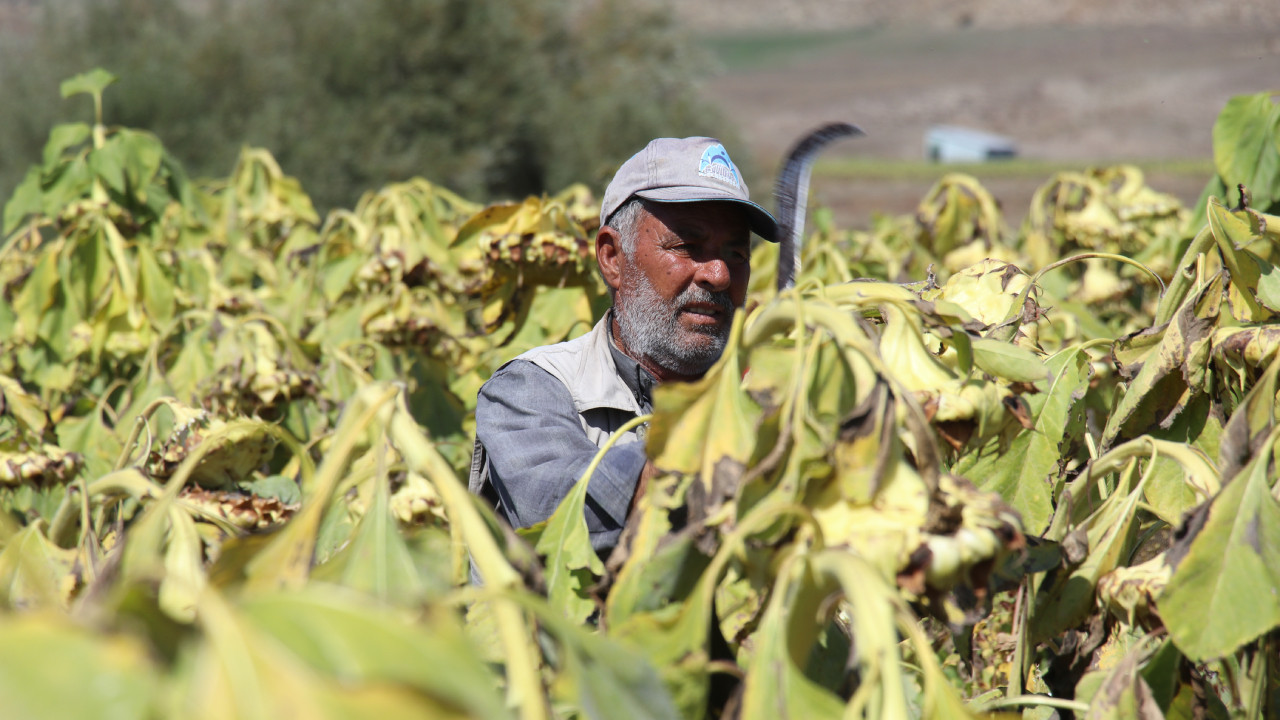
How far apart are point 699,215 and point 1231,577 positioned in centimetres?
132

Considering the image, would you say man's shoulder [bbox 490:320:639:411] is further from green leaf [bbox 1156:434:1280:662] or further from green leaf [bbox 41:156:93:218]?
green leaf [bbox 41:156:93:218]

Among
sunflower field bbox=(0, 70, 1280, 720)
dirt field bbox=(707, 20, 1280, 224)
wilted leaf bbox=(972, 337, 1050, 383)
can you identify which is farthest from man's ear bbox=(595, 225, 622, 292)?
dirt field bbox=(707, 20, 1280, 224)

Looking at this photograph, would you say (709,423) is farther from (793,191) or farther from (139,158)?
(139,158)

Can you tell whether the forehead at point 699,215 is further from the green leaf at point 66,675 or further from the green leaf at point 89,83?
the green leaf at point 89,83

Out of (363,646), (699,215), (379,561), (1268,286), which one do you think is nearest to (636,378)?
(699,215)

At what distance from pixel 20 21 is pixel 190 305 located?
169 ft

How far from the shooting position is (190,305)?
3424 mm

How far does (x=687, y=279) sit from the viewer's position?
213 cm

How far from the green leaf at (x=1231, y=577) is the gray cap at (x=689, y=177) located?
3.94 ft

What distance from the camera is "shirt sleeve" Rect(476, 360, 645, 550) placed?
4.76 feet

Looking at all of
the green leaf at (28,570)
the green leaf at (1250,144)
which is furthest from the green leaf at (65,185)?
the green leaf at (1250,144)

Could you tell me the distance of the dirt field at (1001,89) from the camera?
36.5 meters

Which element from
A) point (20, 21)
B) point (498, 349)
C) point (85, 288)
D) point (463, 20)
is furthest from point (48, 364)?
point (20, 21)

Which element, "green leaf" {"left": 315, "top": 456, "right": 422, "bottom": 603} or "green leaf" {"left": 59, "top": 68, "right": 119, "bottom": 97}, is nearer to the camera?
"green leaf" {"left": 315, "top": 456, "right": 422, "bottom": 603}
